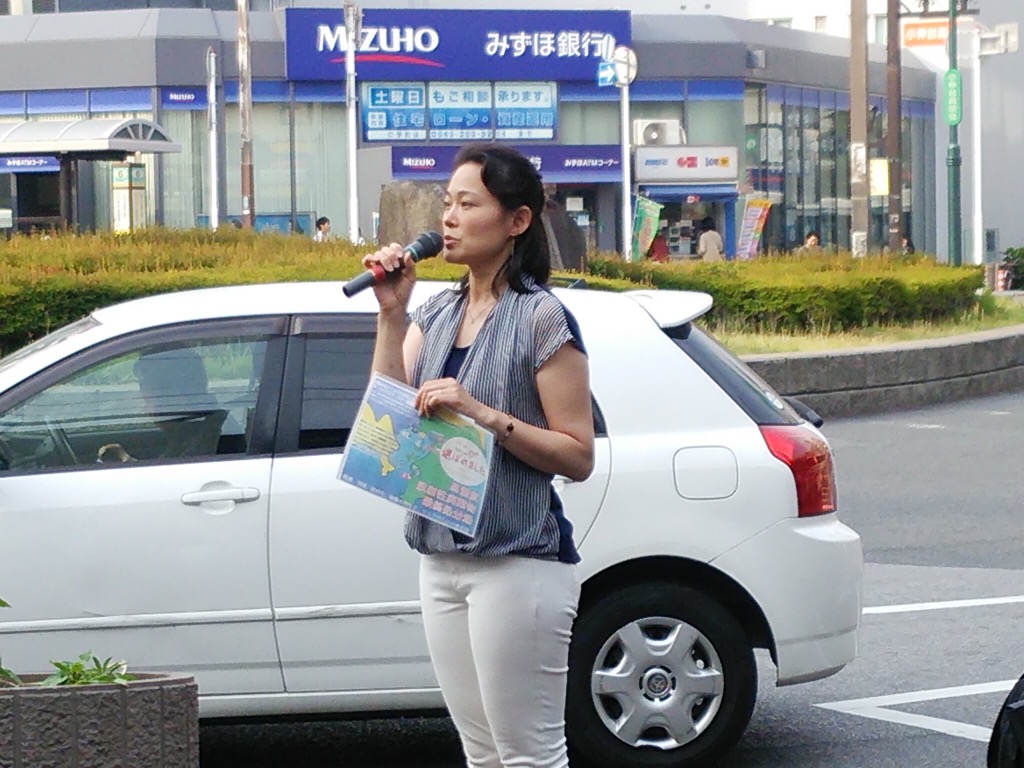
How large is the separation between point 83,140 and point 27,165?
34.0 ft

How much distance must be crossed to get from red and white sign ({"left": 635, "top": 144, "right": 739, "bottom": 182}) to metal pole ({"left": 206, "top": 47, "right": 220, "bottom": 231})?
10.5 metres

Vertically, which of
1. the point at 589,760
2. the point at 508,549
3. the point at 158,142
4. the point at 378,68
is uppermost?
the point at 378,68

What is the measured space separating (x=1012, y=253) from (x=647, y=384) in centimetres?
4734

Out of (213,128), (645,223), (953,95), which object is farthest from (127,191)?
(953,95)

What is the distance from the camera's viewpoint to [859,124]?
A: 28.4 meters

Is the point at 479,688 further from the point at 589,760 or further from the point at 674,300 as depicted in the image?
the point at 674,300

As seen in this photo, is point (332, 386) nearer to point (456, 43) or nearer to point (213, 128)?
point (213, 128)

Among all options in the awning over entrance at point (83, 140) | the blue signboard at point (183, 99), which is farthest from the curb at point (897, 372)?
the blue signboard at point (183, 99)

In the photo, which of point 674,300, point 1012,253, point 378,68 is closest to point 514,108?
point 378,68

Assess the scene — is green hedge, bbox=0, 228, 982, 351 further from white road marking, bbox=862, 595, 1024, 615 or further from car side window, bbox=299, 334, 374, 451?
car side window, bbox=299, 334, 374, 451

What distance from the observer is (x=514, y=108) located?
49.6 m

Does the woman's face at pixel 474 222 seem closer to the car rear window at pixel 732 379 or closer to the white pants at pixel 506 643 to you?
the white pants at pixel 506 643

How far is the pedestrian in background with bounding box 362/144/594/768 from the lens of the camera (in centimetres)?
364

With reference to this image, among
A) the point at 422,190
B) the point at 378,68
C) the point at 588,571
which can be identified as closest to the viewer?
the point at 588,571
